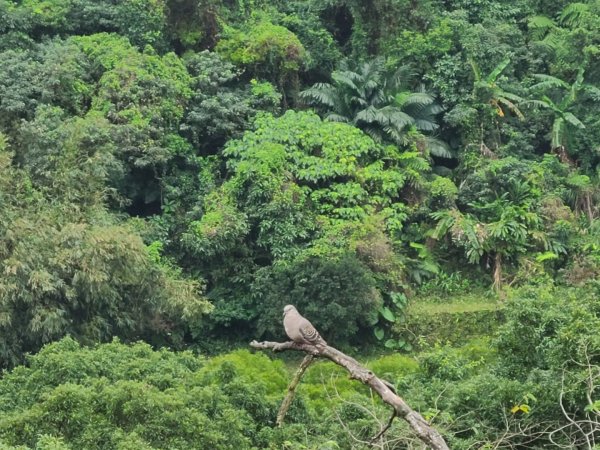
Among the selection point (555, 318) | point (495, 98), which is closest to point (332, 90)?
point (495, 98)

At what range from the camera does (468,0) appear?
27.2 metres

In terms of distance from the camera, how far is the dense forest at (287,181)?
18672mm

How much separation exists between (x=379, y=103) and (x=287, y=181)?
11.9 ft

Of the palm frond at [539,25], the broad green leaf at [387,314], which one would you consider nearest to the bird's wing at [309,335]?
the broad green leaf at [387,314]

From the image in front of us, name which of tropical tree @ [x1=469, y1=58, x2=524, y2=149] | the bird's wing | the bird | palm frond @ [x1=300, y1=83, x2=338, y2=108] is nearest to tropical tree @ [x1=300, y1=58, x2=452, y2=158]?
palm frond @ [x1=300, y1=83, x2=338, y2=108]

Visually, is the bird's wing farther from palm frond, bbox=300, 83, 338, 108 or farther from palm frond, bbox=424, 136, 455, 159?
palm frond, bbox=300, 83, 338, 108

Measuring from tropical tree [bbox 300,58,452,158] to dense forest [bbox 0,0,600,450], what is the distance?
7 cm

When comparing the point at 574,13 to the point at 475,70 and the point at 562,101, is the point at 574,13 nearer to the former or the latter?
the point at 562,101

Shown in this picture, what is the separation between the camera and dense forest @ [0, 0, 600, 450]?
61.3ft

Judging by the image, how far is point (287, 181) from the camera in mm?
22516

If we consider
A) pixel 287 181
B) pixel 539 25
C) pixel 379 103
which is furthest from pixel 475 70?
pixel 287 181

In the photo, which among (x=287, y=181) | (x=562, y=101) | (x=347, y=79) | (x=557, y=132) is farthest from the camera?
(x=562, y=101)

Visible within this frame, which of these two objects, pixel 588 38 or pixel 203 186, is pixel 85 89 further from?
pixel 588 38

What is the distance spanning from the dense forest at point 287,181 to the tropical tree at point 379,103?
0.21ft
